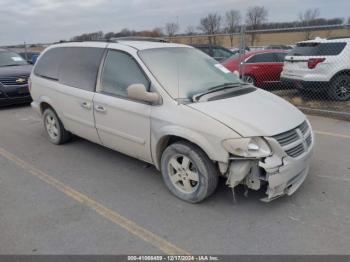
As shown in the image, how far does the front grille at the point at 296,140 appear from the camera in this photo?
11.0ft

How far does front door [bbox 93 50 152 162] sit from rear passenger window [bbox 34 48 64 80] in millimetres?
1418

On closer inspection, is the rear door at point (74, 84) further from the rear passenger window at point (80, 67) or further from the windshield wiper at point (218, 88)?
the windshield wiper at point (218, 88)

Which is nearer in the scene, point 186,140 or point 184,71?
point 186,140

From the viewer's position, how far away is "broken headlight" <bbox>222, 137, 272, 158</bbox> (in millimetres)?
3195

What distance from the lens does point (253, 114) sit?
353cm

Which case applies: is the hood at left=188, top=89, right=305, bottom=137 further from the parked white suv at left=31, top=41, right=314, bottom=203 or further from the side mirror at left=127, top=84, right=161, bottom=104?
the side mirror at left=127, top=84, right=161, bottom=104

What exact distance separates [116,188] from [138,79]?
4.52 feet

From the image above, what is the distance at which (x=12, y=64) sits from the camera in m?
Result: 10.3

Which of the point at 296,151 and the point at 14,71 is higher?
the point at 14,71

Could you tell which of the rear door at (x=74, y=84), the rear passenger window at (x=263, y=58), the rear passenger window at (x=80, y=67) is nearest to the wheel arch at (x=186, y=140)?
the rear door at (x=74, y=84)

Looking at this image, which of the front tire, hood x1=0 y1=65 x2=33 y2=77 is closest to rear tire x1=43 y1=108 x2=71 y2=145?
the front tire

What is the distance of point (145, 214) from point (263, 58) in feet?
27.2

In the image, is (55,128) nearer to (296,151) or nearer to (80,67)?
(80,67)

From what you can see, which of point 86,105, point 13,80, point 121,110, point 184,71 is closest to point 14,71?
point 13,80
